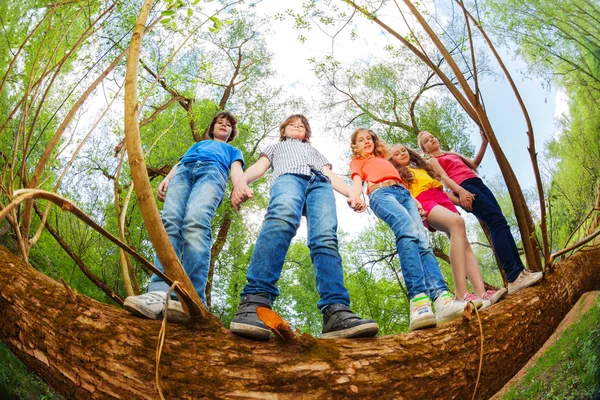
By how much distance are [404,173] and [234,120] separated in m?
1.10

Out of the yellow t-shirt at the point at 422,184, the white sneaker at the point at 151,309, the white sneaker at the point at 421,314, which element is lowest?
the white sneaker at the point at 421,314

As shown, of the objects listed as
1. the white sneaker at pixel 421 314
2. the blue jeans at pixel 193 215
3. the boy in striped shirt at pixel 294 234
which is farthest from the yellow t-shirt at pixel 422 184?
the blue jeans at pixel 193 215

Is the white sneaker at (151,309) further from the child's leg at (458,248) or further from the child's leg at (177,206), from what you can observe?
the child's leg at (458,248)

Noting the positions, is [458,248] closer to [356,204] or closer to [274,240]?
[356,204]

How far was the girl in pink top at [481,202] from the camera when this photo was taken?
2.17 m

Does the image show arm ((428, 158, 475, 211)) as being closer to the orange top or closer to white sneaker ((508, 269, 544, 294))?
the orange top

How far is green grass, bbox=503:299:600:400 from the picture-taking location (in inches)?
109

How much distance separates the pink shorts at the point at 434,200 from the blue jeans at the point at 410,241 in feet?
0.97

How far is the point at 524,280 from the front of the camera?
A: 1.97 metres

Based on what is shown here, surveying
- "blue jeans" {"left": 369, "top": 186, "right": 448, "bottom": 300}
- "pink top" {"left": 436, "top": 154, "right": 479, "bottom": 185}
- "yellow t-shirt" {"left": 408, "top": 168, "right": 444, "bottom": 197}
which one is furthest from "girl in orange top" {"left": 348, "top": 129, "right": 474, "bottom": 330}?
"pink top" {"left": 436, "top": 154, "right": 479, "bottom": 185}

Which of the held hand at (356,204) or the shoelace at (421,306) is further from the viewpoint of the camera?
the held hand at (356,204)

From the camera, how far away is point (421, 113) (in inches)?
203

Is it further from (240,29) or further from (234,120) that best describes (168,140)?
(234,120)

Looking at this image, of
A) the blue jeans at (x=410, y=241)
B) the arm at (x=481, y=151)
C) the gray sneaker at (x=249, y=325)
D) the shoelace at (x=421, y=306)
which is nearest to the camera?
the gray sneaker at (x=249, y=325)
